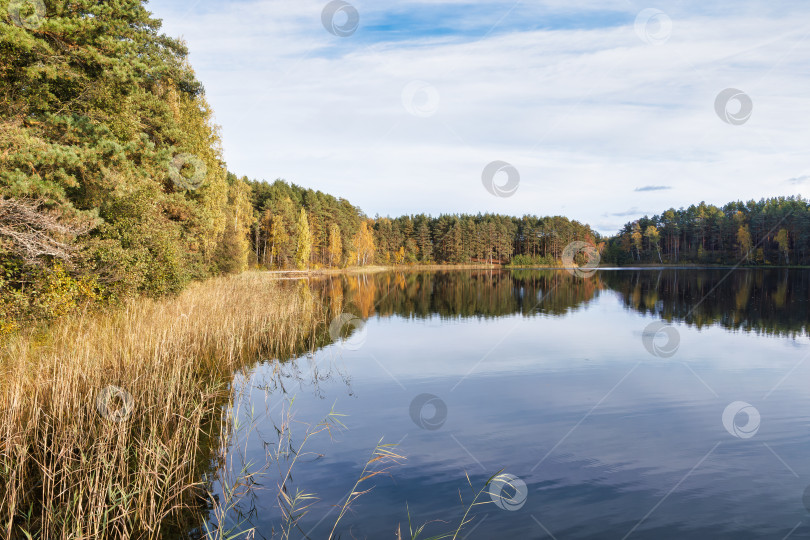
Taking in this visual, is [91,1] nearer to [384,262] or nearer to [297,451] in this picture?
[297,451]

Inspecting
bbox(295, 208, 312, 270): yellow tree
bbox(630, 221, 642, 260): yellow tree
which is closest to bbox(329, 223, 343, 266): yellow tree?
bbox(295, 208, 312, 270): yellow tree

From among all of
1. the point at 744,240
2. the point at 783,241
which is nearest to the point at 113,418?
the point at 783,241

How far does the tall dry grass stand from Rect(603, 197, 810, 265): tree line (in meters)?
132

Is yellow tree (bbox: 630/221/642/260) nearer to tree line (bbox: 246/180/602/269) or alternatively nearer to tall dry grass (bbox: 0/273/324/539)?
tree line (bbox: 246/180/602/269)

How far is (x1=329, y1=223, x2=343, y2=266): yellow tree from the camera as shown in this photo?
309 feet

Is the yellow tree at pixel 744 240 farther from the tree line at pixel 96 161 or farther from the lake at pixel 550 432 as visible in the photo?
the tree line at pixel 96 161

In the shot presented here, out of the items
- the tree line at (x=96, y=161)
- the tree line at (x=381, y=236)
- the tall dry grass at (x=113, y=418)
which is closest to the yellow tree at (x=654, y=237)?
the tree line at (x=381, y=236)

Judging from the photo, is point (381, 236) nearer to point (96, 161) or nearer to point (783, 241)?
point (783, 241)

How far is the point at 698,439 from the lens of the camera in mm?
10438

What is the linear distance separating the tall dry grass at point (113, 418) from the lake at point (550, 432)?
1.02 meters

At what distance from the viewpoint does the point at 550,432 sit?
10.9 metres

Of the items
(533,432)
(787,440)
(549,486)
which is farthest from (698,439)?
(549,486)

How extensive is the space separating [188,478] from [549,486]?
6.09 metres

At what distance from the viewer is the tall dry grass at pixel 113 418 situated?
635 cm
